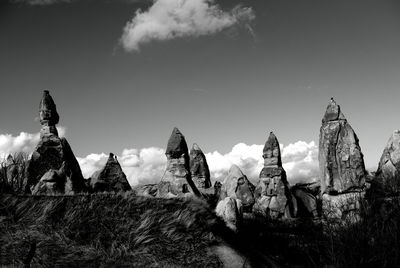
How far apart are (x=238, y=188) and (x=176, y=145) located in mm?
6313

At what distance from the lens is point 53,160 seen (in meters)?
16.5

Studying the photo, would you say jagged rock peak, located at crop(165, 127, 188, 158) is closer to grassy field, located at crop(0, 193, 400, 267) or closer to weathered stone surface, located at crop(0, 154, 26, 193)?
weathered stone surface, located at crop(0, 154, 26, 193)

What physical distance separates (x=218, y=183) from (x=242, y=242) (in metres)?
24.3

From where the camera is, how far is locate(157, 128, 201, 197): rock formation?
69.6ft

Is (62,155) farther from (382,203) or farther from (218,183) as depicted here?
(218,183)

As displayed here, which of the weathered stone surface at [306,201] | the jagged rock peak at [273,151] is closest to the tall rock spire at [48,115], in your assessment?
the jagged rock peak at [273,151]

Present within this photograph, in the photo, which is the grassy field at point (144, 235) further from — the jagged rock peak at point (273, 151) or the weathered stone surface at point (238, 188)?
the jagged rock peak at point (273, 151)

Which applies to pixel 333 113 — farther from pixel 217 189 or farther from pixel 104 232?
pixel 104 232

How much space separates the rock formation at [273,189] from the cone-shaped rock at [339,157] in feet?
16.7

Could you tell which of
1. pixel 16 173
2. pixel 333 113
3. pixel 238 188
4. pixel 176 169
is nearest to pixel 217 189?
pixel 238 188

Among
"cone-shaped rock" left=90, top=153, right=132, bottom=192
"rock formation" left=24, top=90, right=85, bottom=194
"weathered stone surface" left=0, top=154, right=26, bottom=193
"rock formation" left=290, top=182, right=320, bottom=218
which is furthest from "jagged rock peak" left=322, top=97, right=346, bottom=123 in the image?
"weathered stone surface" left=0, top=154, right=26, bottom=193

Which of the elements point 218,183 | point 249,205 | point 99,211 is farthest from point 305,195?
point 99,211

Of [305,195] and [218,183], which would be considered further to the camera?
[218,183]

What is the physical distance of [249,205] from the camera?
79.9 feet
